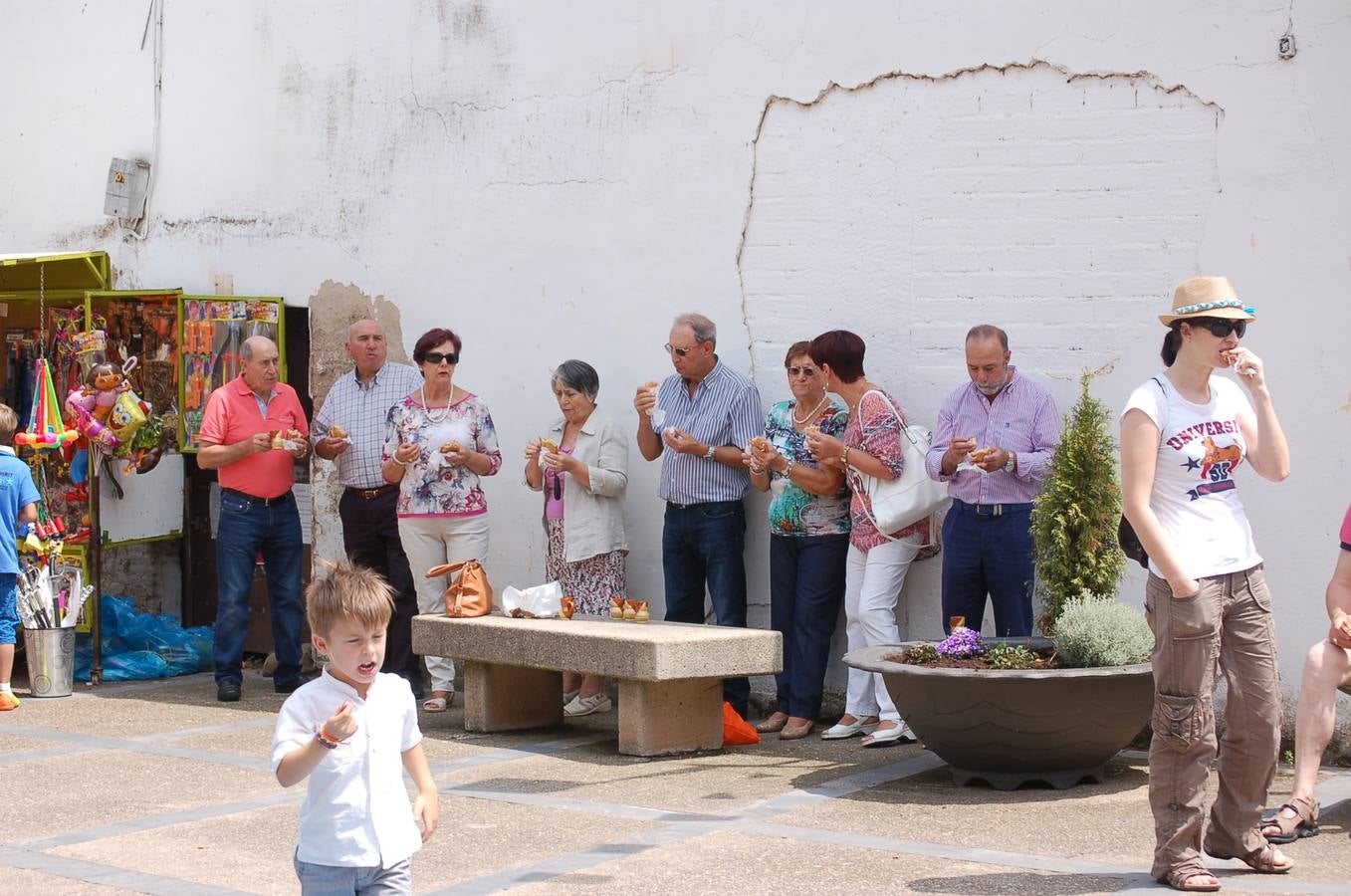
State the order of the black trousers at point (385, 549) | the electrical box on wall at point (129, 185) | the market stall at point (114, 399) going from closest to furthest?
the black trousers at point (385, 549)
the market stall at point (114, 399)
the electrical box on wall at point (129, 185)

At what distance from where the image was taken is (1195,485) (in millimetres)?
5117

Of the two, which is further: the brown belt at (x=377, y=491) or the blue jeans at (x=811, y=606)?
the brown belt at (x=377, y=491)

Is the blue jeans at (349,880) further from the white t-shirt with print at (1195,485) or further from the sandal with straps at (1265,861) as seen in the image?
the sandal with straps at (1265,861)

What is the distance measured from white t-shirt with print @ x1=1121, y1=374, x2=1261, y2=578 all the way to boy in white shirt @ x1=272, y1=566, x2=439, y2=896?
2469 millimetres

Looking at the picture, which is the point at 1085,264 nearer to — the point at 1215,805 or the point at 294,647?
the point at 1215,805

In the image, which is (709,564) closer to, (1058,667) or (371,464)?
(371,464)

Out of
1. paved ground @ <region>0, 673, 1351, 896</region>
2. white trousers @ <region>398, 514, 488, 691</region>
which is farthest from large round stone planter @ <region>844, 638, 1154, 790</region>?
white trousers @ <region>398, 514, 488, 691</region>

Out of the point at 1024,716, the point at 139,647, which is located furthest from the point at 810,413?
the point at 139,647

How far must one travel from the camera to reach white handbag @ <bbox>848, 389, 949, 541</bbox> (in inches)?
304

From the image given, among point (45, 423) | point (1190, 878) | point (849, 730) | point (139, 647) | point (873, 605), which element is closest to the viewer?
point (1190, 878)

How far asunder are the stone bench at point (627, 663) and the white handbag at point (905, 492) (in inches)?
29.0

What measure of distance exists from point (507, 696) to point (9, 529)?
2935mm

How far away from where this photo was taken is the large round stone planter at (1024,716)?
6.40 meters

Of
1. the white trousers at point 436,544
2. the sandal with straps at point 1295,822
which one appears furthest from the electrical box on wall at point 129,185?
the sandal with straps at point 1295,822
